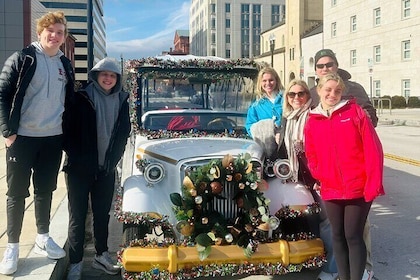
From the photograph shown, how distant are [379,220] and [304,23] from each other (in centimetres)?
6109

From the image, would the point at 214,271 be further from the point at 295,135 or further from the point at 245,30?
the point at 245,30

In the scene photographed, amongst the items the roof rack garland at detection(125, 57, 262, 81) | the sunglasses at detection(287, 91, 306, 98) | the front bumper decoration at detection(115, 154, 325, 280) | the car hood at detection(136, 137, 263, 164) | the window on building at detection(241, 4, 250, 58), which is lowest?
the front bumper decoration at detection(115, 154, 325, 280)

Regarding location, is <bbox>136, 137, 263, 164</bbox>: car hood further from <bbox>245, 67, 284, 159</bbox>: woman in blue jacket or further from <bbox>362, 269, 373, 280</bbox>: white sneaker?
<bbox>362, 269, 373, 280</bbox>: white sneaker

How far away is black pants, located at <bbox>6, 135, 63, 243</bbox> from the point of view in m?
3.90

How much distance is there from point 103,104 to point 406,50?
136 feet

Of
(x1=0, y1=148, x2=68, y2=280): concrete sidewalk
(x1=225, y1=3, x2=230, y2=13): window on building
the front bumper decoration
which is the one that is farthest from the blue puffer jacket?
(x1=225, y1=3, x2=230, y2=13): window on building

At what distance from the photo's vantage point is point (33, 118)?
3.95 metres

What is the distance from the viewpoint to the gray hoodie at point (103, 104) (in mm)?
4270

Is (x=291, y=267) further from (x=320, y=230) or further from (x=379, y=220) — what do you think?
(x=379, y=220)

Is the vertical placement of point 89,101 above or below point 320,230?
above

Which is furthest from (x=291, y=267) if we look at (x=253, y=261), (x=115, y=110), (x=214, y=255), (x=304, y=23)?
(x=304, y=23)

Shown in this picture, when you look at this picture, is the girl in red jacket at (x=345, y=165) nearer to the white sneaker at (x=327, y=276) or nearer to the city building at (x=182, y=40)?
the white sneaker at (x=327, y=276)

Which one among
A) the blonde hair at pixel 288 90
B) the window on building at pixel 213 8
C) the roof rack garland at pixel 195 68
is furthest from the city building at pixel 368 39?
the window on building at pixel 213 8

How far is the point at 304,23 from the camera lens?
6372 cm
